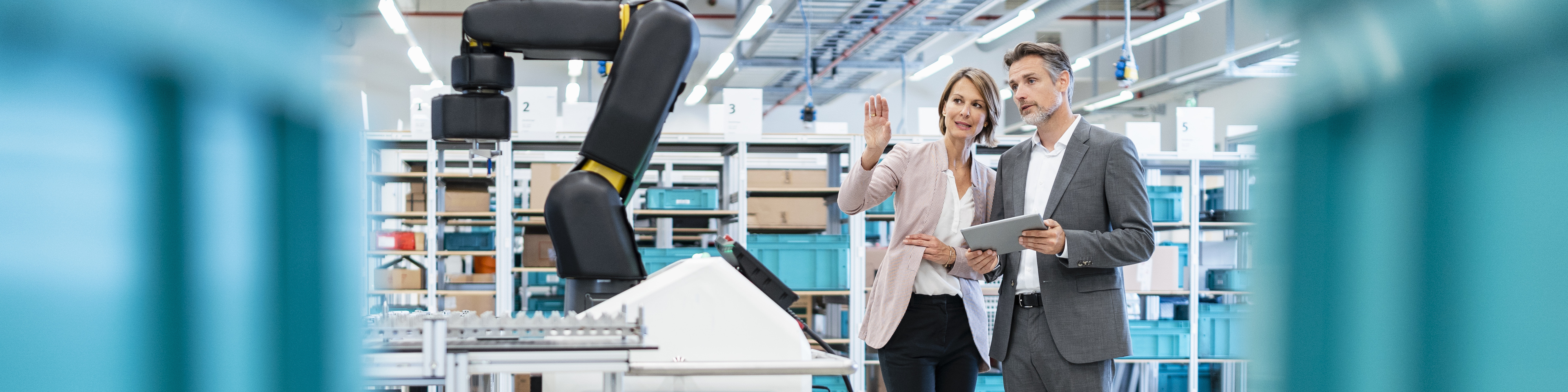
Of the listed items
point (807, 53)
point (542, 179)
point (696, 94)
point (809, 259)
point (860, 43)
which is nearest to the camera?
point (809, 259)

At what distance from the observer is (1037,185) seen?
1.98 m

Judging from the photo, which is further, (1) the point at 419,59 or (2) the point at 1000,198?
(1) the point at 419,59

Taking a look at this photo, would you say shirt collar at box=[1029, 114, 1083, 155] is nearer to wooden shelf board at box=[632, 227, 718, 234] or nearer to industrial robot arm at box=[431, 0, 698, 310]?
industrial robot arm at box=[431, 0, 698, 310]

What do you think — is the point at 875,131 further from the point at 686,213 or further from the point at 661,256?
the point at 686,213

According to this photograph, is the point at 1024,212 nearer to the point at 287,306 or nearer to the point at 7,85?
the point at 287,306

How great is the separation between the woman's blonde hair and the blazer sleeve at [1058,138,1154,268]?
15.8 inches

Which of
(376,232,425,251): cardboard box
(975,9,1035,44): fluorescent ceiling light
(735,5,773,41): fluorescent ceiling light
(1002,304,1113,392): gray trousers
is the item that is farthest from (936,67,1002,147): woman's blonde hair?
(975,9,1035,44): fluorescent ceiling light

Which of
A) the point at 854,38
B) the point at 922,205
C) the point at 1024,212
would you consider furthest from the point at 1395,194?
the point at 854,38

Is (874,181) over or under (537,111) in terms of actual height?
under

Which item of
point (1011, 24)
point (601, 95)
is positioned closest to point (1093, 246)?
point (601, 95)

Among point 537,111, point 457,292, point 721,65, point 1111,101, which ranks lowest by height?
point 457,292

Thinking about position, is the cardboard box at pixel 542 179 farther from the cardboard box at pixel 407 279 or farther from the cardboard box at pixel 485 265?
the cardboard box at pixel 407 279

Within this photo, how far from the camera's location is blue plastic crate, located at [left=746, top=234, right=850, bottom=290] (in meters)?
5.36

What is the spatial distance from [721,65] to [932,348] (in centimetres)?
794
